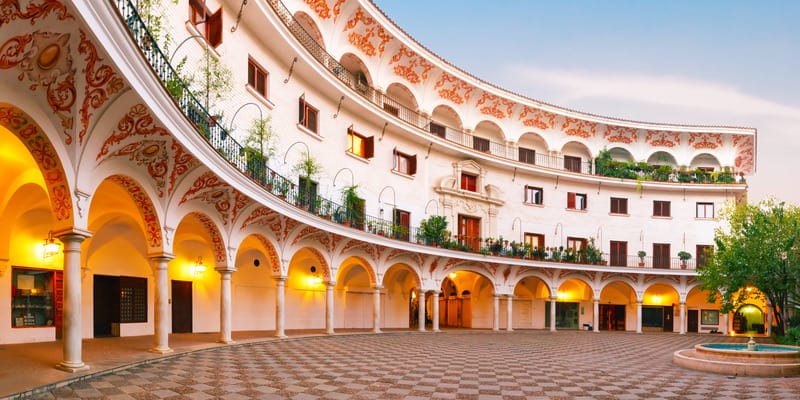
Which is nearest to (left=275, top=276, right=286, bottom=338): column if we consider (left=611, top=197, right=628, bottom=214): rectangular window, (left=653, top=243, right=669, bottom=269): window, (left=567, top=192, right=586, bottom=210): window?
(left=567, top=192, right=586, bottom=210): window

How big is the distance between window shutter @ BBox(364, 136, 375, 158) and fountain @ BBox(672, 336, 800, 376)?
13.4 m

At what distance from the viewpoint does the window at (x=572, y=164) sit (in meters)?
34.4

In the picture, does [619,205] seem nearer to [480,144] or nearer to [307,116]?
[480,144]

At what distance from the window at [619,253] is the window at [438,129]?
1289cm

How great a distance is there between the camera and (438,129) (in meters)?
29.5

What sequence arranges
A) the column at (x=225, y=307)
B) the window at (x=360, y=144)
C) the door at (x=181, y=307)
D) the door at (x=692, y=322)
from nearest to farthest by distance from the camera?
the column at (x=225, y=307) < the door at (x=181, y=307) < the window at (x=360, y=144) < the door at (x=692, y=322)

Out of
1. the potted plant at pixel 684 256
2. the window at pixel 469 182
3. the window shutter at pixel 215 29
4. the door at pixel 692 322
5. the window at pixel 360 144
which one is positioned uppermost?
the window shutter at pixel 215 29

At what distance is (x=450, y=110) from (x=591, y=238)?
11776 mm

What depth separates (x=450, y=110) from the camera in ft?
97.8

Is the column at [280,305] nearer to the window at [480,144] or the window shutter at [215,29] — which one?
the window shutter at [215,29]

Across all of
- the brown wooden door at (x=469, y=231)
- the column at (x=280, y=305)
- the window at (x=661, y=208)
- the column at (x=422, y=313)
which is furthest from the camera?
the window at (x=661, y=208)

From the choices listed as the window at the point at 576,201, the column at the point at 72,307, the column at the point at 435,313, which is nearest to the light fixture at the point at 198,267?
the column at the point at 72,307

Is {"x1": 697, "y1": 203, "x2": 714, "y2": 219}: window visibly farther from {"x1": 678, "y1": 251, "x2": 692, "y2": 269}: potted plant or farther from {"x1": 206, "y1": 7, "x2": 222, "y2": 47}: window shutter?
{"x1": 206, "y1": 7, "x2": 222, "y2": 47}: window shutter

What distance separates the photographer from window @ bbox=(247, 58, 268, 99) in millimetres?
17069
